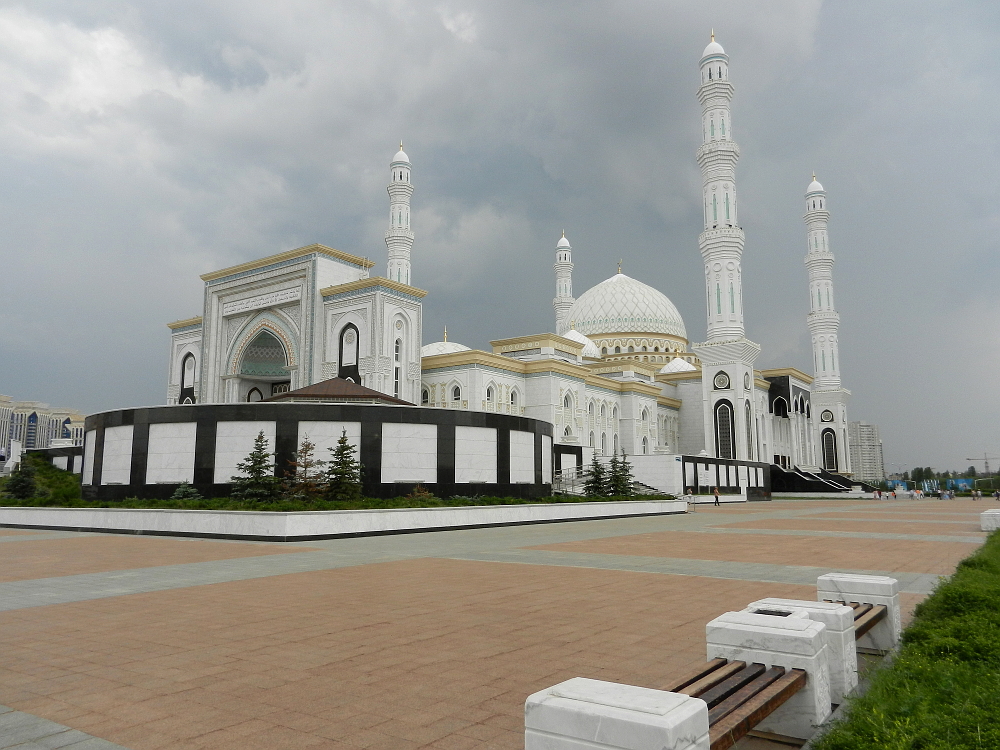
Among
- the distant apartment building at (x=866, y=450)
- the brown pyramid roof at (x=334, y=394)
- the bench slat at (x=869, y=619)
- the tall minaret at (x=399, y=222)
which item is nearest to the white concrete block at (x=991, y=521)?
the bench slat at (x=869, y=619)

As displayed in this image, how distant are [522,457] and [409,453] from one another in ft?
17.3

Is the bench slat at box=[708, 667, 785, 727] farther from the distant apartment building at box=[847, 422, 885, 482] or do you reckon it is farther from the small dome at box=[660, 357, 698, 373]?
the distant apartment building at box=[847, 422, 885, 482]

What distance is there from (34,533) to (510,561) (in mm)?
15415

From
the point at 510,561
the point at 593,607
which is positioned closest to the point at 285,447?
the point at 510,561

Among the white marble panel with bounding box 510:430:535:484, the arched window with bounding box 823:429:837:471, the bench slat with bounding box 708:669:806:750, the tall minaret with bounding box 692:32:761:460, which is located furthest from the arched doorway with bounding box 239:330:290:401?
the arched window with bounding box 823:429:837:471

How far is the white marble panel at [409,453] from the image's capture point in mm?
21906

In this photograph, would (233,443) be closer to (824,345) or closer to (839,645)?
(839,645)

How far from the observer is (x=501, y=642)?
19.5 ft

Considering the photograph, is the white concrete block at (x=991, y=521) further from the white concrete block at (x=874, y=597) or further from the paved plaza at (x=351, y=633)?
the white concrete block at (x=874, y=597)

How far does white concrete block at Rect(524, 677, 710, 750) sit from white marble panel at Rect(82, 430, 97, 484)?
25.8 m

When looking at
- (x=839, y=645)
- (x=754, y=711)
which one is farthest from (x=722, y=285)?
(x=754, y=711)

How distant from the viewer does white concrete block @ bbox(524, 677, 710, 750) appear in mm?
2533

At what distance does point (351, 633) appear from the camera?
6355 mm

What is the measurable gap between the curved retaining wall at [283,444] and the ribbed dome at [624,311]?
50439mm
